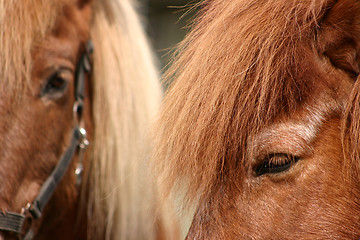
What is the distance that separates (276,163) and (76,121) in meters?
0.78

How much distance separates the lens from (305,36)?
0.76 m

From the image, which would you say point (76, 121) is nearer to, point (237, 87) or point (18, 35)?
point (18, 35)

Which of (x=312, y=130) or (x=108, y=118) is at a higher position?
(x=108, y=118)

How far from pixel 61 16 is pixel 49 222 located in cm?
64

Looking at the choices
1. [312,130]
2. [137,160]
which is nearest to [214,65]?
[312,130]

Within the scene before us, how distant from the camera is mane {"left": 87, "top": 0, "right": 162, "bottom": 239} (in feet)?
4.41

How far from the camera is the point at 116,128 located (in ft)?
4.45

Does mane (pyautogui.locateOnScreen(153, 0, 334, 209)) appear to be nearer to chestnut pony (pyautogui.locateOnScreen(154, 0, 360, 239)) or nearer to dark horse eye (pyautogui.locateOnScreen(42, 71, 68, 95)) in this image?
chestnut pony (pyautogui.locateOnScreen(154, 0, 360, 239))

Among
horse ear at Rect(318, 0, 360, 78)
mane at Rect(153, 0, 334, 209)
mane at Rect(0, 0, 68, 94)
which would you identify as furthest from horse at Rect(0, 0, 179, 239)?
horse ear at Rect(318, 0, 360, 78)

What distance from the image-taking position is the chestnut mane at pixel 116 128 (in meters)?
1.34

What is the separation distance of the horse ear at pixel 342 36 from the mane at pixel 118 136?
70 centimetres

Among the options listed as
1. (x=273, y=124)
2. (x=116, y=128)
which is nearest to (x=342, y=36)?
(x=273, y=124)

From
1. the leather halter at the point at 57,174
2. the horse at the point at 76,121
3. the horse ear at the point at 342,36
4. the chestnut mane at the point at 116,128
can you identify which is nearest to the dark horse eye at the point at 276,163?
the horse ear at the point at 342,36

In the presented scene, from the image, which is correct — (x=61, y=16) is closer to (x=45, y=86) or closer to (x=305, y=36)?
(x=45, y=86)
